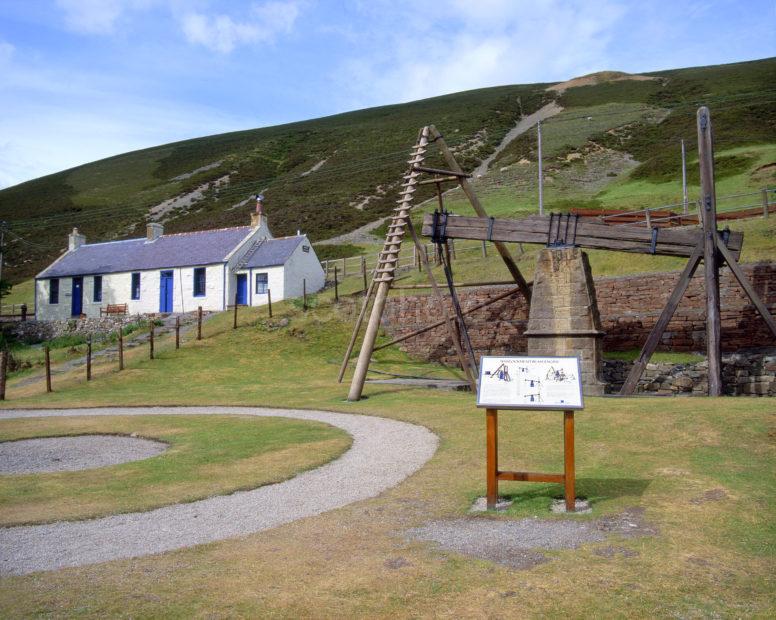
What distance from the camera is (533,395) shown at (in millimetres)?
8031

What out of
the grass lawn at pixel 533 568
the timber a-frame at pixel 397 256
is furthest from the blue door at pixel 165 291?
the grass lawn at pixel 533 568

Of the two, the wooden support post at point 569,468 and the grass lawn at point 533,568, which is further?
the wooden support post at point 569,468

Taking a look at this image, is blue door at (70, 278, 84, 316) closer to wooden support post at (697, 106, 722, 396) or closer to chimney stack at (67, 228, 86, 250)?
chimney stack at (67, 228, 86, 250)

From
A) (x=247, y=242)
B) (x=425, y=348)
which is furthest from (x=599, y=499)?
(x=247, y=242)

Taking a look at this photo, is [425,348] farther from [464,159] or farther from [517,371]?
[464,159]

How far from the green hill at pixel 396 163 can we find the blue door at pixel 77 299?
21815 mm

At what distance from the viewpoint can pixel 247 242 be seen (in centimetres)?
4066

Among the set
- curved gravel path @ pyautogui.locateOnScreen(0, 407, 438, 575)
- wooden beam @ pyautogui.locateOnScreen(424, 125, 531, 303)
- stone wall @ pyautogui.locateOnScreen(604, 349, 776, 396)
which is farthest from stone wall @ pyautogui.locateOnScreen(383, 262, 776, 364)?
curved gravel path @ pyautogui.locateOnScreen(0, 407, 438, 575)

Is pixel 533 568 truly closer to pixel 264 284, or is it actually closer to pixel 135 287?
pixel 264 284

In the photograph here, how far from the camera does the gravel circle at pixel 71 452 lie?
1166 centimetres

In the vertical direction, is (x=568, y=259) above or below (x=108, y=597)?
above

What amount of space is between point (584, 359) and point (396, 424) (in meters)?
6.16

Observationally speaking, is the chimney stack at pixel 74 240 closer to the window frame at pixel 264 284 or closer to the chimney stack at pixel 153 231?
the chimney stack at pixel 153 231

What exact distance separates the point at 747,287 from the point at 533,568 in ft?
42.2
